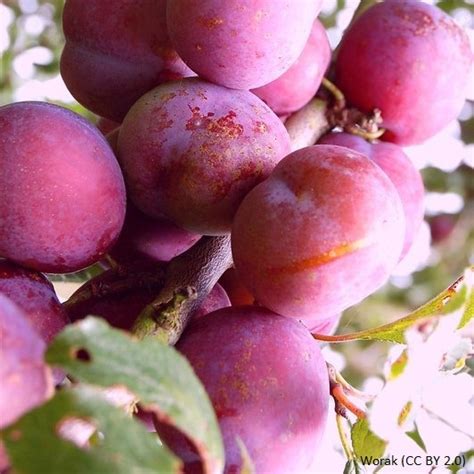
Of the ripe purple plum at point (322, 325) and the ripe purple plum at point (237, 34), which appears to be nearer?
the ripe purple plum at point (237, 34)

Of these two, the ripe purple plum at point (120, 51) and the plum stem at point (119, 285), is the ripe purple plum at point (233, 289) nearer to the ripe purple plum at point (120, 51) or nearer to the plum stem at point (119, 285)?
the plum stem at point (119, 285)

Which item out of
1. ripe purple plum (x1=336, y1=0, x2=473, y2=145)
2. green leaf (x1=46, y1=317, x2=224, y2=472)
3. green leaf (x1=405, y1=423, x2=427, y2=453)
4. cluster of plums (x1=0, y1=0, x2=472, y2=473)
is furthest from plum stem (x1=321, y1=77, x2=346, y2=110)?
green leaf (x1=46, y1=317, x2=224, y2=472)

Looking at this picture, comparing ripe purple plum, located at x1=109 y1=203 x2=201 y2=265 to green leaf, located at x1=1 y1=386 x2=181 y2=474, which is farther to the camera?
ripe purple plum, located at x1=109 y1=203 x2=201 y2=265

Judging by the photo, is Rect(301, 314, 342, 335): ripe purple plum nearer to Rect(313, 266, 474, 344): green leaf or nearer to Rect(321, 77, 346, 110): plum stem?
Rect(313, 266, 474, 344): green leaf

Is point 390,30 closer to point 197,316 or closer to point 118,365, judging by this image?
point 197,316

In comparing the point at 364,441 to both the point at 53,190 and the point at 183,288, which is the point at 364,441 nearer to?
the point at 183,288

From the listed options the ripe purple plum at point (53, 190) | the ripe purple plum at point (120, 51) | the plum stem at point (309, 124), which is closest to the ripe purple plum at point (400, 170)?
the plum stem at point (309, 124)

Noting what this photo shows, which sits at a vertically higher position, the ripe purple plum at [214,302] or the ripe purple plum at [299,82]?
the ripe purple plum at [299,82]
